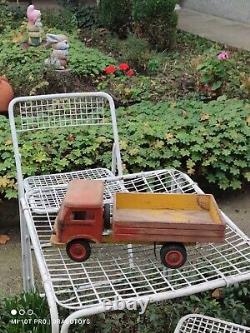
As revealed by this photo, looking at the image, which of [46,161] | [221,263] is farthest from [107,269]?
[46,161]

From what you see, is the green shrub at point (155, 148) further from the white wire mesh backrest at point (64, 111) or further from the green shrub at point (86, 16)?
the green shrub at point (86, 16)

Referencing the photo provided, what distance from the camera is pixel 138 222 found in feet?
7.39

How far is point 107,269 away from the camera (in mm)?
2342

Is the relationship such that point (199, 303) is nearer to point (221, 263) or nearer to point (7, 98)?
point (221, 263)

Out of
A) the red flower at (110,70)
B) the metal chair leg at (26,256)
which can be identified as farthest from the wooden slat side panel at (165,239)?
the red flower at (110,70)

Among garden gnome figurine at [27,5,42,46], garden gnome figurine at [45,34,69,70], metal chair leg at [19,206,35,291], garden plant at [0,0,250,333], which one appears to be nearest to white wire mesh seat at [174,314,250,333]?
garden plant at [0,0,250,333]

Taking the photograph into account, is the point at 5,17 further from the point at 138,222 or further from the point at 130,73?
the point at 138,222

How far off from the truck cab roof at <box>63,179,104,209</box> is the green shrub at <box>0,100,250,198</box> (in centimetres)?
158

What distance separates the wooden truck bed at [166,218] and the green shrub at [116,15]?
6.69 metres

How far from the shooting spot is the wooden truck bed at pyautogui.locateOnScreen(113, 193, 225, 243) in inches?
88.2

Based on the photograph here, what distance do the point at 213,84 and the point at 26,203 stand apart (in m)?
3.40

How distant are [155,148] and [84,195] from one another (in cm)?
207

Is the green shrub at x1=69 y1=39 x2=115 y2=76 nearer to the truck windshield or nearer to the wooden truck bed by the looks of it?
the wooden truck bed

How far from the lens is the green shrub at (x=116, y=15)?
8.75 metres
